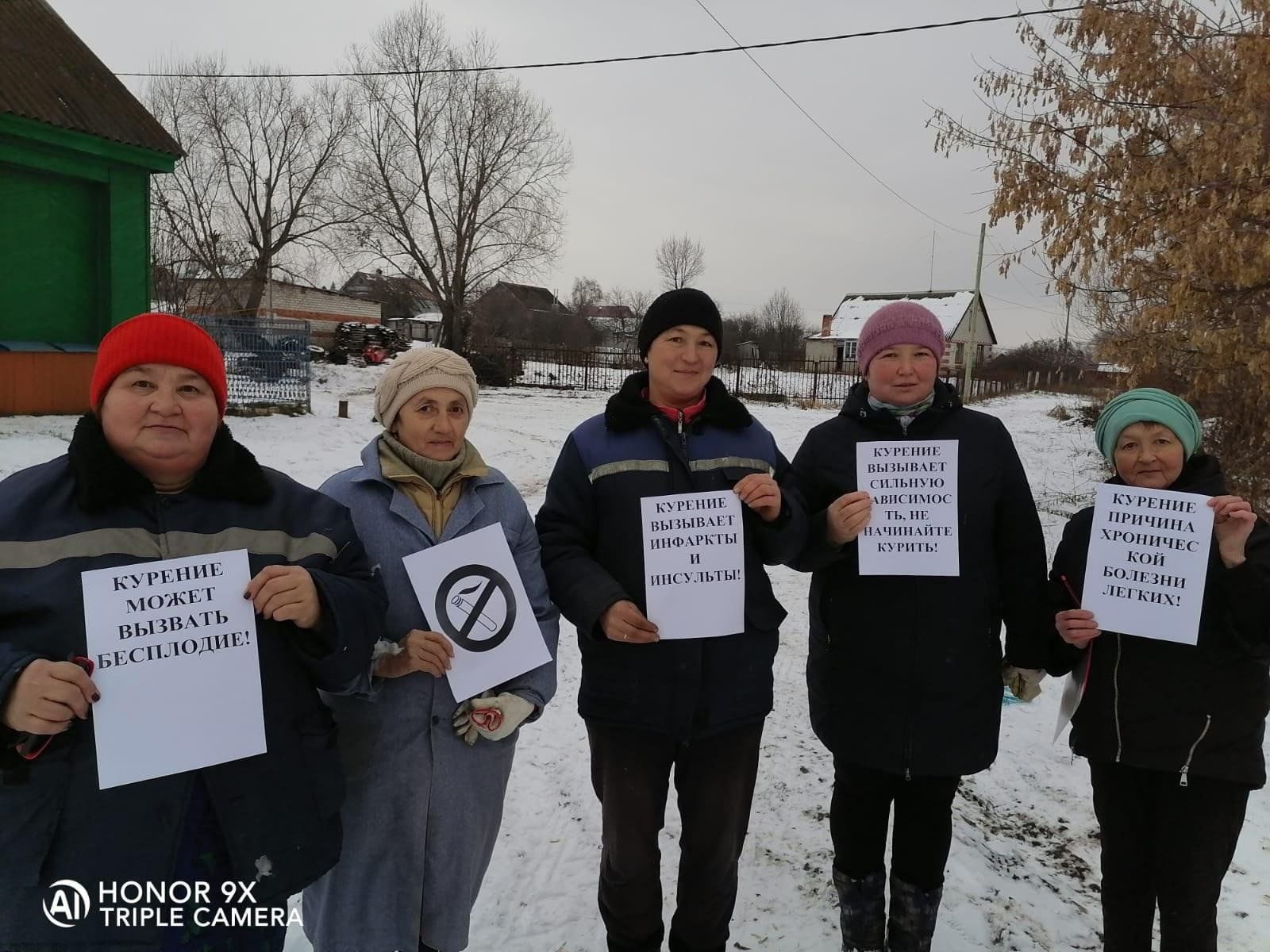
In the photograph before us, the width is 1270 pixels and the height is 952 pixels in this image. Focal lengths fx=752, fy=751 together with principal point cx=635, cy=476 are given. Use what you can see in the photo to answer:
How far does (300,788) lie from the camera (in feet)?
5.78

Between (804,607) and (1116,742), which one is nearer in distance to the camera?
(1116,742)

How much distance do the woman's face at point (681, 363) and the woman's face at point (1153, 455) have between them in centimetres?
127

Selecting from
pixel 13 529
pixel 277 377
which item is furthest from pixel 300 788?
pixel 277 377

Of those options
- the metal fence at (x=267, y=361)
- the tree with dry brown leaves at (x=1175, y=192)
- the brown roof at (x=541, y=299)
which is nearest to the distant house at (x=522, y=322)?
the brown roof at (x=541, y=299)

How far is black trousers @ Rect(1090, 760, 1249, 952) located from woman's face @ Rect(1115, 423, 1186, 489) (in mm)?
844

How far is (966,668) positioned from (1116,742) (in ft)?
1.44

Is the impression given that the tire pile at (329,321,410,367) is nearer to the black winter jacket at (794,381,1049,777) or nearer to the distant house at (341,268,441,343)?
the distant house at (341,268,441,343)

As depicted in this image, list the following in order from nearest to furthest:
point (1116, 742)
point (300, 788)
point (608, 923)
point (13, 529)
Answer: point (13, 529), point (300, 788), point (1116, 742), point (608, 923)

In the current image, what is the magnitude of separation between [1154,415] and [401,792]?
2371 millimetres

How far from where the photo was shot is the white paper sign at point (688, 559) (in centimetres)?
221

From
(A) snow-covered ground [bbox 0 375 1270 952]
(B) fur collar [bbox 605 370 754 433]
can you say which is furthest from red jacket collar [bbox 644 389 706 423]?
(A) snow-covered ground [bbox 0 375 1270 952]

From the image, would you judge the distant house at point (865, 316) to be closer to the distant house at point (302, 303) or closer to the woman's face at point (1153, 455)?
the distant house at point (302, 303)

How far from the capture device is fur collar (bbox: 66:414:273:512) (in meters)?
1.58

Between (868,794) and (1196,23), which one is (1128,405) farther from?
(1196,23)
